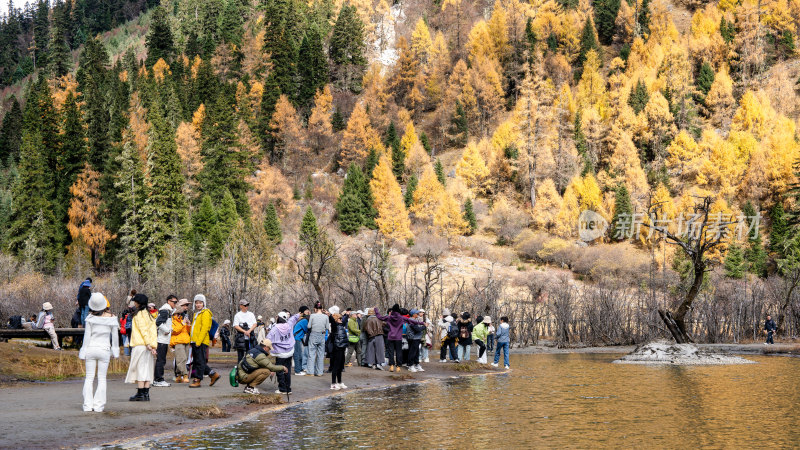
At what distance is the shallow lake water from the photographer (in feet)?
36.3

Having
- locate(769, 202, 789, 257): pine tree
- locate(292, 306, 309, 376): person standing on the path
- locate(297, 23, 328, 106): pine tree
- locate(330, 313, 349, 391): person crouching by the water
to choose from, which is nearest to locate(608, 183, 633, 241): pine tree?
locate(769, 202, 789, 257): pine tree

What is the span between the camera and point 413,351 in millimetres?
23625

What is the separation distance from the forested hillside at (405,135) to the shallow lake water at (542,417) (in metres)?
31.8

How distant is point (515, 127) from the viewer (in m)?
99.7

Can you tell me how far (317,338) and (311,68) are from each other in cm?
9473

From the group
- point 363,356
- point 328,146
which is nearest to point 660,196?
point 328,146

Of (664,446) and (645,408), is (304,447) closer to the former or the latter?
(664,446)

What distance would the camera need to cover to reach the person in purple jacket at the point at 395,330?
21984 mm

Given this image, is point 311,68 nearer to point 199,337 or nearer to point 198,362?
→ point 198,362

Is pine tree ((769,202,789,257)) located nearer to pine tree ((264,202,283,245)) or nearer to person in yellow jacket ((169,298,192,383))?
pine tree ((264,202,283,245))

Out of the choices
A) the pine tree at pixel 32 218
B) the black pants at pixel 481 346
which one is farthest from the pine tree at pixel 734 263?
the pine tree at pixel 32 218

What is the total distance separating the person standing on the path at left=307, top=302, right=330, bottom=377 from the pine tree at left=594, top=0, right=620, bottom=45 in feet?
416

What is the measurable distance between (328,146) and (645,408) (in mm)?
93589

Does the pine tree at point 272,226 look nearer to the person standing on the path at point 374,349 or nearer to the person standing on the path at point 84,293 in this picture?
the person standing on the path at point 84,293
